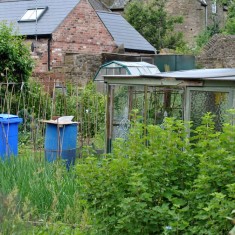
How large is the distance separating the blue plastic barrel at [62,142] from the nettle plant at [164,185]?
4.43 m

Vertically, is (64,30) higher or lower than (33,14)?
lower

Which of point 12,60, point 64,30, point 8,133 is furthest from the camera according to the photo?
point 64,30

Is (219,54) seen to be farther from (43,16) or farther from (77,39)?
(43,16)

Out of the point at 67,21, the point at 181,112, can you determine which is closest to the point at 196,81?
the point at 181,112

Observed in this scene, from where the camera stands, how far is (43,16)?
30.6 m

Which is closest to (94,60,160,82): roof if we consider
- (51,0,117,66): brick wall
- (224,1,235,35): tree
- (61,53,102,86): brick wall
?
(61,53,102,86): brick wall

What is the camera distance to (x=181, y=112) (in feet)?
30.3

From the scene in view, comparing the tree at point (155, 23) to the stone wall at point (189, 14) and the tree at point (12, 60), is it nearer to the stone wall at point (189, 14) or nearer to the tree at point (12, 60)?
the stone wall at point (189, 14)

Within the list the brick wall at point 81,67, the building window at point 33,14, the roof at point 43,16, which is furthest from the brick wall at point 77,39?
the brick wall at point 81,67

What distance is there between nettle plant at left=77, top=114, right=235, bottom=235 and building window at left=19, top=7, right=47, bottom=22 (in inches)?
966

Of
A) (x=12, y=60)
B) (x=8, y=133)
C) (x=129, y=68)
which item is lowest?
(x=8, y=133)

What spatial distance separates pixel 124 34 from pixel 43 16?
3.94 metres

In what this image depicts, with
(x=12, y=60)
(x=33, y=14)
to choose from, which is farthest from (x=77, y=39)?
(x=12, y=60)

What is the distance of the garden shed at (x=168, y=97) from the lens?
864cm
